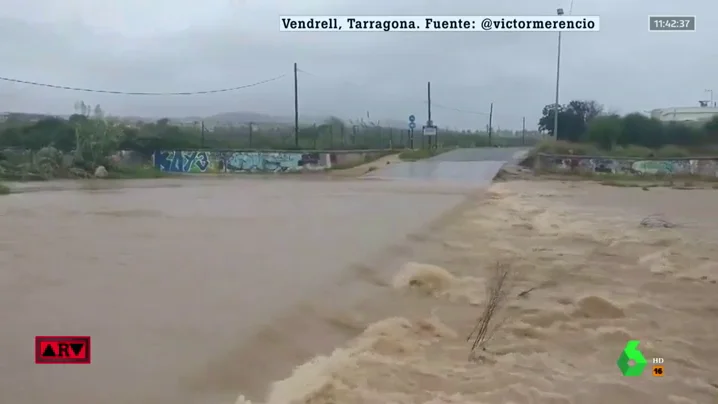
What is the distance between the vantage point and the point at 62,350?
228 inches

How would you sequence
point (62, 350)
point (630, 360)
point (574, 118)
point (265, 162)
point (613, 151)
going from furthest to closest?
point (574, 118)
point (265, 162)
point (613, 151)
point (62, 350)
point (630, 360)

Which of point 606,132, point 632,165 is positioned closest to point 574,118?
point 606,132

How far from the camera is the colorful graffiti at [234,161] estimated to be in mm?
33000

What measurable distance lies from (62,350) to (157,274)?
308 centimetres

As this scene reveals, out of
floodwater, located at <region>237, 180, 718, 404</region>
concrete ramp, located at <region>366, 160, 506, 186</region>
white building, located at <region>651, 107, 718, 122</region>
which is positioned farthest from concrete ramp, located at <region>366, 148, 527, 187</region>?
floodwater, located at <region>237, 180, 718, 404</region>

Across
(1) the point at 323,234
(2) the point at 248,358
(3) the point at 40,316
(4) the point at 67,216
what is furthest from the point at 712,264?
(4) the point at 67,216

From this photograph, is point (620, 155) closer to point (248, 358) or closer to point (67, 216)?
point (67, 216)

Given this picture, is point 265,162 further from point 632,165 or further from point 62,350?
point 62,350

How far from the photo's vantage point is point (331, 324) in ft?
23.3

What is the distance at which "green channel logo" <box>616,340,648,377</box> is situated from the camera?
538 centimetres

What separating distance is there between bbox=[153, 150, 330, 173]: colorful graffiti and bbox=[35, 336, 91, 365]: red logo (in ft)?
89.1

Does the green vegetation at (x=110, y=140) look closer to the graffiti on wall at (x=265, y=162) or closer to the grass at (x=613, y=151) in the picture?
the graffiti on wall at (x=265, y=162)

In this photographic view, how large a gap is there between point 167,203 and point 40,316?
11.0 m

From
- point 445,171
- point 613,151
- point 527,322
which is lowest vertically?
point 527,322
